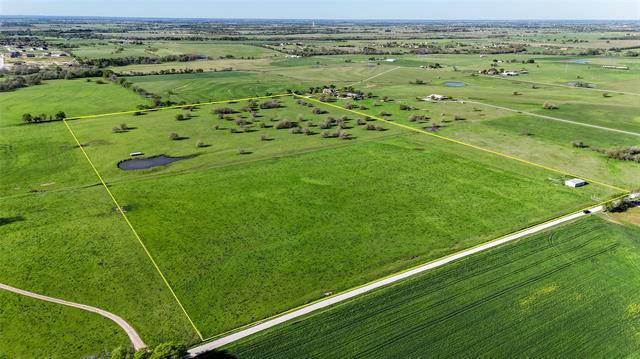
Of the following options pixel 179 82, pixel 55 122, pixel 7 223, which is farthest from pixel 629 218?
pixel 179 82

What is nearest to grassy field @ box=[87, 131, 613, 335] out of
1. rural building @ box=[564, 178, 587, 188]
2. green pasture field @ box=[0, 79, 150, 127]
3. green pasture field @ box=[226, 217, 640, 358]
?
rural building @ box=[564, 178, 587, 188]

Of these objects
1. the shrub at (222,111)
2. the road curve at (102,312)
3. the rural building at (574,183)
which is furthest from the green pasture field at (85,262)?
the rural building at (574,183)

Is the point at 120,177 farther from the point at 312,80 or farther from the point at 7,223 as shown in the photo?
the point at 312,80

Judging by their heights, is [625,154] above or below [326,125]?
above

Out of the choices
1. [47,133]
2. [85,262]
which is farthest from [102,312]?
[47,133]

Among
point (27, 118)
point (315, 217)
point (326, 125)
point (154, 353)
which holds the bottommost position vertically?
point (315, 217)

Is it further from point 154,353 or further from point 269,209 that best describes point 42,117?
point 154,353

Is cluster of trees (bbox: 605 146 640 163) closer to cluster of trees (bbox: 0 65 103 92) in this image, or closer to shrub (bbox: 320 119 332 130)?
shrub (bbox: 320 119 332 130)

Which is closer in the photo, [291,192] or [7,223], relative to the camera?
[7,223]
